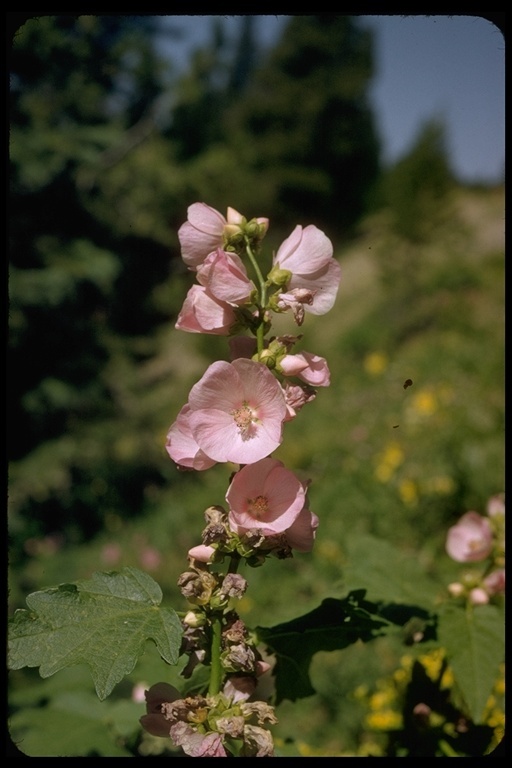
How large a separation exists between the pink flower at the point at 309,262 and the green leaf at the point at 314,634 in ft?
1.91

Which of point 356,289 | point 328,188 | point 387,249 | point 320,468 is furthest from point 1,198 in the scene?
point 328,188

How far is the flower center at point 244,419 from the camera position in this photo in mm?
1077

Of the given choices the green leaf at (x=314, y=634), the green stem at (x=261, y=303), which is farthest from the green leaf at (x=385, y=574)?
the green stem at (x=261, y=303)

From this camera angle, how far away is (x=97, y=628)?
1000 millimetres

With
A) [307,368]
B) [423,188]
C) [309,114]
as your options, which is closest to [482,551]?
[307,368]

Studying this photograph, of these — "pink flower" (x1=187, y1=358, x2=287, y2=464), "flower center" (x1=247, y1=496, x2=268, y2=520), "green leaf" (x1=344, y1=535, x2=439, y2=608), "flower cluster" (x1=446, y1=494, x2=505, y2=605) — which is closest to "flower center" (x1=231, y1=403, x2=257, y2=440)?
"pink flower" (x1=187, y1=358, x2=287, y2=464)

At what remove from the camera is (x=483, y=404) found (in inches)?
247

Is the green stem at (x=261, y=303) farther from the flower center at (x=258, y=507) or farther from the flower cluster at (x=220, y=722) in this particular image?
the flower cluster at (x=220, y=722)

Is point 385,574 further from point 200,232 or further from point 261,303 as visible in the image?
point 200,232

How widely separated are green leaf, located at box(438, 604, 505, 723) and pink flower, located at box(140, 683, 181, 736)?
2.06 ft

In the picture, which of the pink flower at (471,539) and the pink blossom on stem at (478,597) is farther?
the pink flower at (471,539)

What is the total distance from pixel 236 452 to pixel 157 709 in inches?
19.2

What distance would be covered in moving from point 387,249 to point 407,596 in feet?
33.1
